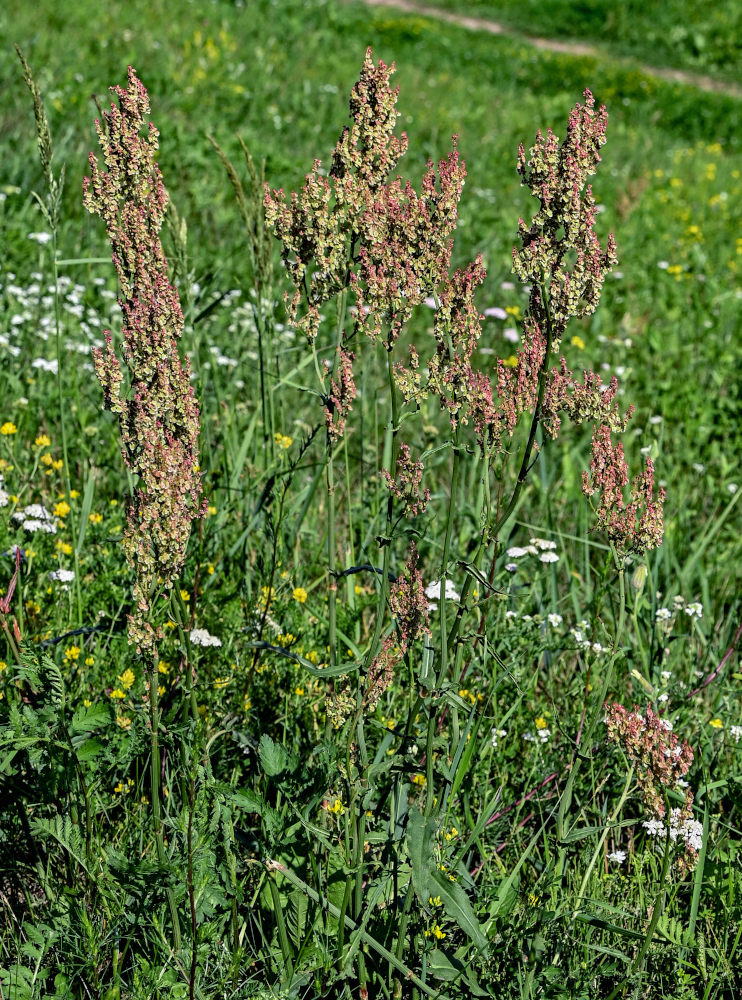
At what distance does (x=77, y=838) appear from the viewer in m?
1.76

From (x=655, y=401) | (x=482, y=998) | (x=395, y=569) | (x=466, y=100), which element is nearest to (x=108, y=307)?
(x=395, y=569)

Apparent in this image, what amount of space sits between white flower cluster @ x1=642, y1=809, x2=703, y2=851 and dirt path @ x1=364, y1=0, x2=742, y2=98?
62.7ft

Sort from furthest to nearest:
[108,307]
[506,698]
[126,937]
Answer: [108,307] < [506,698] < [126,937]

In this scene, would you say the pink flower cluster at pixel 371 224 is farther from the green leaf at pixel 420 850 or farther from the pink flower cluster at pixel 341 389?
the green leaf at pixel 420 850

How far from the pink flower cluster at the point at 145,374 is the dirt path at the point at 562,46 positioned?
1918 centimetres

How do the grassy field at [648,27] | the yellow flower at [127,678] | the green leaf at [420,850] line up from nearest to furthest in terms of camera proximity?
the green leaf at [420,850], the yellow flower at [127,678], the grassy field at [648,27]

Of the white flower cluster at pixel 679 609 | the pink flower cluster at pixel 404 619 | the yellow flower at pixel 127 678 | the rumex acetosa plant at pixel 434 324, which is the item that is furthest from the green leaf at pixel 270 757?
the white flower cluster at pixel 679 609

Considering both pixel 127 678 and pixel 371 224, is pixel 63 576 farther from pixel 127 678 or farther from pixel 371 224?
pixel 371 224

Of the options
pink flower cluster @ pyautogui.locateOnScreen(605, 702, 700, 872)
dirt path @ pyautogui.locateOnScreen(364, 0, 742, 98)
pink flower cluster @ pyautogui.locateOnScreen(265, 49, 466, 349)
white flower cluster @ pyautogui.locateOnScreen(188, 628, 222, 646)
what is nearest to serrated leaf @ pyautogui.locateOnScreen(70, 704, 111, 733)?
white flower cluster @ pyautogui.locateOnScreen(188, 628, 222, 646)

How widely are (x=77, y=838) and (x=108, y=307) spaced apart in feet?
11.0

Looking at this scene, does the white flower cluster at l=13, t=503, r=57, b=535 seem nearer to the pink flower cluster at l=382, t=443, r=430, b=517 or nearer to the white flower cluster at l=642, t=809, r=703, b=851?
the pink flower cluster at l=382, t=443, r=430, b=517

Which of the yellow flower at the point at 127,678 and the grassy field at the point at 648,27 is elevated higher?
the grassy field at the point at 648,27

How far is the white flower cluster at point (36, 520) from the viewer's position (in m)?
2.67

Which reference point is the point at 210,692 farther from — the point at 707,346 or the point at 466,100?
the point at 466,100
